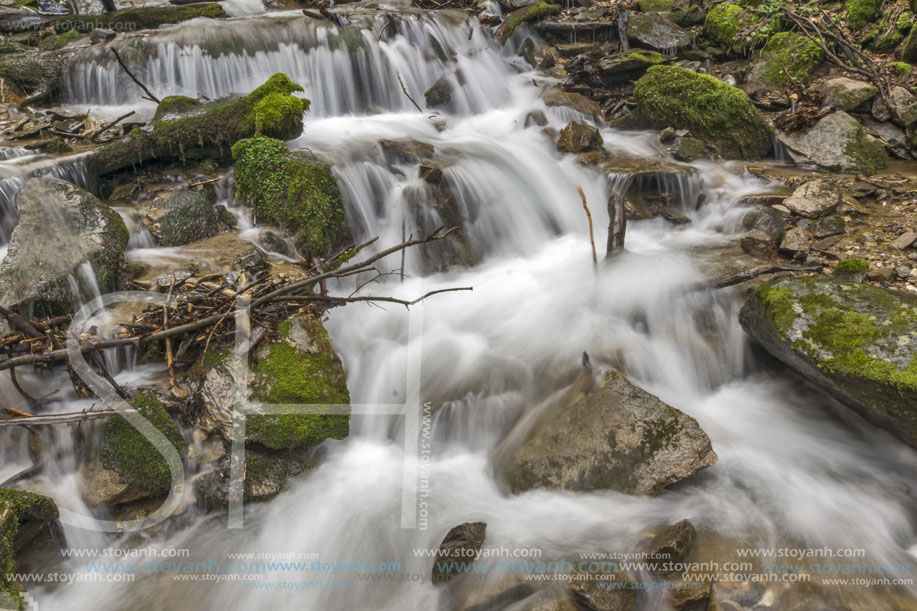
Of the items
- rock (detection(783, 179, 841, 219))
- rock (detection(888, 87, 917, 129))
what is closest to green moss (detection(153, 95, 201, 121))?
rock (detection(783, 179, 841, 219))

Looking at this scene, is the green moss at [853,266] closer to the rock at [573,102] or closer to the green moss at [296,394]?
the green moss at [296,394]

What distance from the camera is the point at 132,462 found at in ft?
11.7

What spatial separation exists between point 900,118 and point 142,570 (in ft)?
36.6

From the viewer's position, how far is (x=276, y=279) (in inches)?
190

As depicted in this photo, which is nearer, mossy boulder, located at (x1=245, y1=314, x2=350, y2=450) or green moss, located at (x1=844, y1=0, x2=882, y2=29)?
mossy boulder, located at (x1=245, y1=314, x2=350, y2=450)

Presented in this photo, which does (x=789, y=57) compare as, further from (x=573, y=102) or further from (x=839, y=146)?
(x=573, y=102)

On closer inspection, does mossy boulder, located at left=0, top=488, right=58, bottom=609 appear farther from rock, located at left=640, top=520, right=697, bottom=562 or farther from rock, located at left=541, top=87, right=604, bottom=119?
rock, located at left=541, top=87, right=604, bottom=119

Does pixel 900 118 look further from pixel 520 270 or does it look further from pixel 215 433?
pixel 215 433

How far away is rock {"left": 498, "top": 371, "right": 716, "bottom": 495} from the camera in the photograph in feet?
12.3

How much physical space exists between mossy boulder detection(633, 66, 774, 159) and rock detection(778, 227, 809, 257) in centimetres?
294

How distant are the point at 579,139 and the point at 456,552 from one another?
7041 mm

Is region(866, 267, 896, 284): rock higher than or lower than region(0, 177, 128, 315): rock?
lower

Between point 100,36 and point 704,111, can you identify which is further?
point 100,36

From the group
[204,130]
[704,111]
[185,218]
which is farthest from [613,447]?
[704,111]
